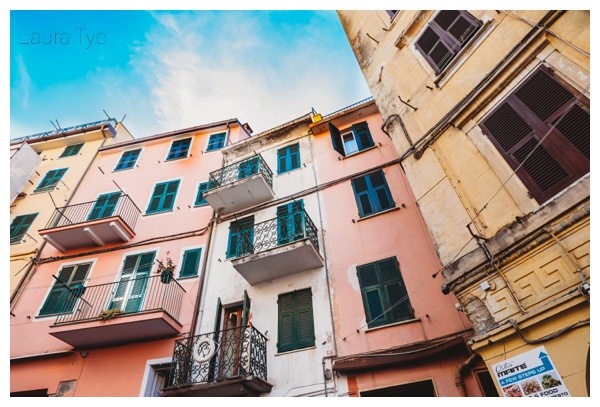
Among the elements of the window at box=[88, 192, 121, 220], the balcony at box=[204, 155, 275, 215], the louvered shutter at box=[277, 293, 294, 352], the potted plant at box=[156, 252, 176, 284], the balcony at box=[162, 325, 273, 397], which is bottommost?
the balcony at box=[162, 325, 273, 397]

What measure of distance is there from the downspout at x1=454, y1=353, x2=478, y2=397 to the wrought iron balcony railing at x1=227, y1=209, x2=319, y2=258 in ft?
15.2

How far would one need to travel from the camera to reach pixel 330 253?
977cm

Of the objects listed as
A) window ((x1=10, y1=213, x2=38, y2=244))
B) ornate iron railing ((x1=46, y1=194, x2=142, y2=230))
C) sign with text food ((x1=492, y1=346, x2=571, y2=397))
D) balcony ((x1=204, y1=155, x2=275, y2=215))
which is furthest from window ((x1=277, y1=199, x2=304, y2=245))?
window ((x1=10, y1=213, x2=38, y2=244))

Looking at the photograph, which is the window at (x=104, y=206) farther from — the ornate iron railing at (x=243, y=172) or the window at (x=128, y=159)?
the ornate iron railing at (x=243, y=172)

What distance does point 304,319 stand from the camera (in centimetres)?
875

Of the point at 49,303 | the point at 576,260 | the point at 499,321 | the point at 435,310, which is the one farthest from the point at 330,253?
the point at 49,303

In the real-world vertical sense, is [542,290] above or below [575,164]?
below

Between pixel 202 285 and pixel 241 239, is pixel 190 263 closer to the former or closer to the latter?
pixel 202 285

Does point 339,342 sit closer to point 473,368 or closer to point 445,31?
point 473,368

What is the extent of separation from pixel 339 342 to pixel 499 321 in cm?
419

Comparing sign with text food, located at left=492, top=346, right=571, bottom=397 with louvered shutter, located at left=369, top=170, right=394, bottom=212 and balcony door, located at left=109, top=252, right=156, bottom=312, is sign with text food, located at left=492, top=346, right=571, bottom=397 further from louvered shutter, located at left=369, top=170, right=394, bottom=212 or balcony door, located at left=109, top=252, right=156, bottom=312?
balcony door, located at left=109, top=252, right=156, bottom=312

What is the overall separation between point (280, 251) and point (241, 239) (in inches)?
96.5

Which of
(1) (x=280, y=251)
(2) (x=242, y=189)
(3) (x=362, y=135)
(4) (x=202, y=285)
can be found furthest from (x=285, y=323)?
(3) (x=362, y=135)

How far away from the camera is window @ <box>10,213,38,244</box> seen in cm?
1384
